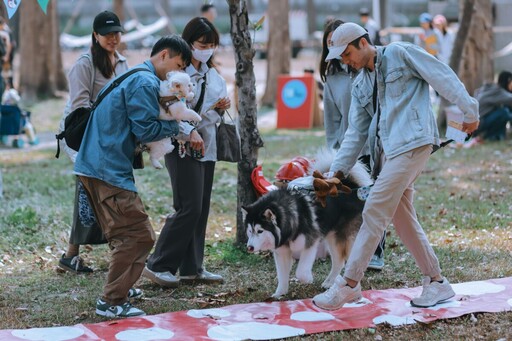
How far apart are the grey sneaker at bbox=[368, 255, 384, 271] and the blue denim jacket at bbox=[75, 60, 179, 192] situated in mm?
2169

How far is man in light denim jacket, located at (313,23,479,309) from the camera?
16.6 feet

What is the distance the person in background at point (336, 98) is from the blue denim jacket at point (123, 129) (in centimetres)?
171

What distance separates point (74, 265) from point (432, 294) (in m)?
2.93

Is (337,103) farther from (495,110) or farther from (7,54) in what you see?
(7,54)

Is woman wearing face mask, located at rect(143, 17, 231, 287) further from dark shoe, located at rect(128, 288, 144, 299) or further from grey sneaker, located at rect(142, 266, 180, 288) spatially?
dark shoe, located at rect(128, 288, 144, 299)

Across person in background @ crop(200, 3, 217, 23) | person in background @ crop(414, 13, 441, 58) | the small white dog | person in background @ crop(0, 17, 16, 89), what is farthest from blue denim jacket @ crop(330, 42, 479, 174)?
person in background @ crop(414, 13, 441, 58)

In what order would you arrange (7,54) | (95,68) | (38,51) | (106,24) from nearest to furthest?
(106,24)
(95,68)
(7,54)
(38,51)

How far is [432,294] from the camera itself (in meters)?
5.46

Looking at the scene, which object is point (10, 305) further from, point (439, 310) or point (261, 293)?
point (439, 310)

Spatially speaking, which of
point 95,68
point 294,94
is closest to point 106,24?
point 95,68

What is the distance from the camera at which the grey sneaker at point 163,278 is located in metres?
6.12

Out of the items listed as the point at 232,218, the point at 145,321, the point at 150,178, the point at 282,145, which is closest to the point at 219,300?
the point at 145,321

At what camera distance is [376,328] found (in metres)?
5.08

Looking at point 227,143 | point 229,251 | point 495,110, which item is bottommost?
point 229,251
